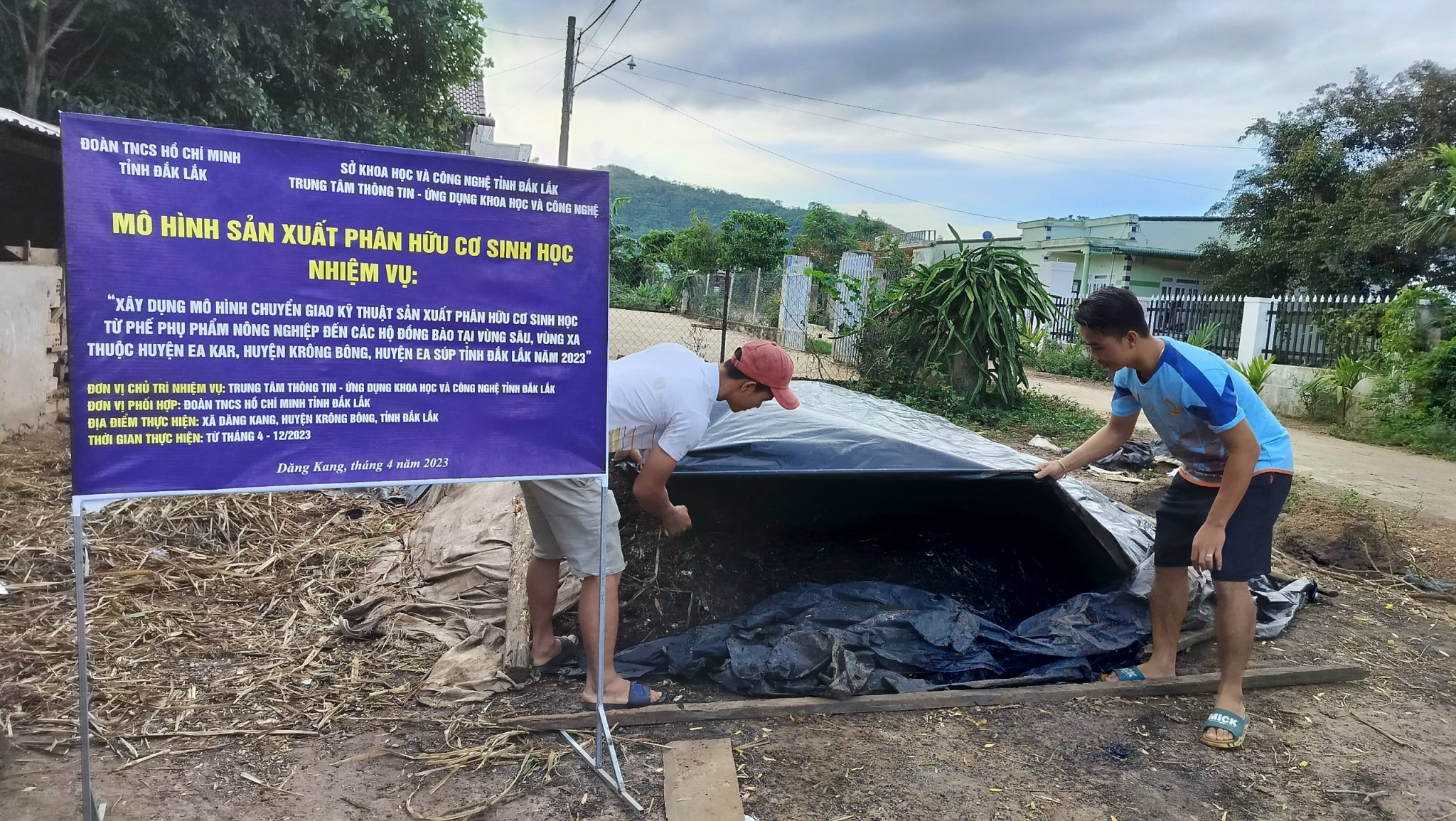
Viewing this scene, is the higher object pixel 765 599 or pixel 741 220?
pixel 741 220

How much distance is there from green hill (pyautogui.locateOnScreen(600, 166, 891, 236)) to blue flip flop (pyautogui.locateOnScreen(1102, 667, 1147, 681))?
6959cm

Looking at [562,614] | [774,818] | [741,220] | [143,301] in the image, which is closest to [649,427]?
[562,614]

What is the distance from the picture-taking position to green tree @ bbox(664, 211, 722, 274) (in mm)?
31328

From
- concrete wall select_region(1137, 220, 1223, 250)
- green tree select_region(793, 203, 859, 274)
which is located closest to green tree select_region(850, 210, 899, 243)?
green tree select_region(793, 203, 859, 274)

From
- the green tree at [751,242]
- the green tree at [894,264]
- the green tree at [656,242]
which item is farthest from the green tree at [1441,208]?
the green tree at [656,242]

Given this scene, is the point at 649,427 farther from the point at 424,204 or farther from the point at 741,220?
the point at 741,220

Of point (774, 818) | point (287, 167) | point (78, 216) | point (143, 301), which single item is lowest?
point (774, 818)

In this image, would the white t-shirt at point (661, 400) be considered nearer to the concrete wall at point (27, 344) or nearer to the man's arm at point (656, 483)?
the man's arm at point (656, 483)

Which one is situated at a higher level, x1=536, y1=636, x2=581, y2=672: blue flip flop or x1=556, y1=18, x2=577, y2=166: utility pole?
x1=556, y1=18, x2=577, y2=166: utility pole

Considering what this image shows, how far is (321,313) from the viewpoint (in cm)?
213

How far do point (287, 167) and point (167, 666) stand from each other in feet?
6.66

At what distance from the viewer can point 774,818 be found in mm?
2385

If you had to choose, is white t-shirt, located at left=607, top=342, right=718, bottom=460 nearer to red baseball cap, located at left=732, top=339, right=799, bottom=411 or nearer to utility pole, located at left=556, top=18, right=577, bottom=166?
red baseball cap, located at left=732, top=339, right=799, bottom=411

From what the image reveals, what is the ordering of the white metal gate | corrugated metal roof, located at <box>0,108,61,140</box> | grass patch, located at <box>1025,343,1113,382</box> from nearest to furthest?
corrugated metal roof, located at <box>0,108,61,140</box>, grass patch, located at <box>1025,343,1113,382</box>, the white metal gate
